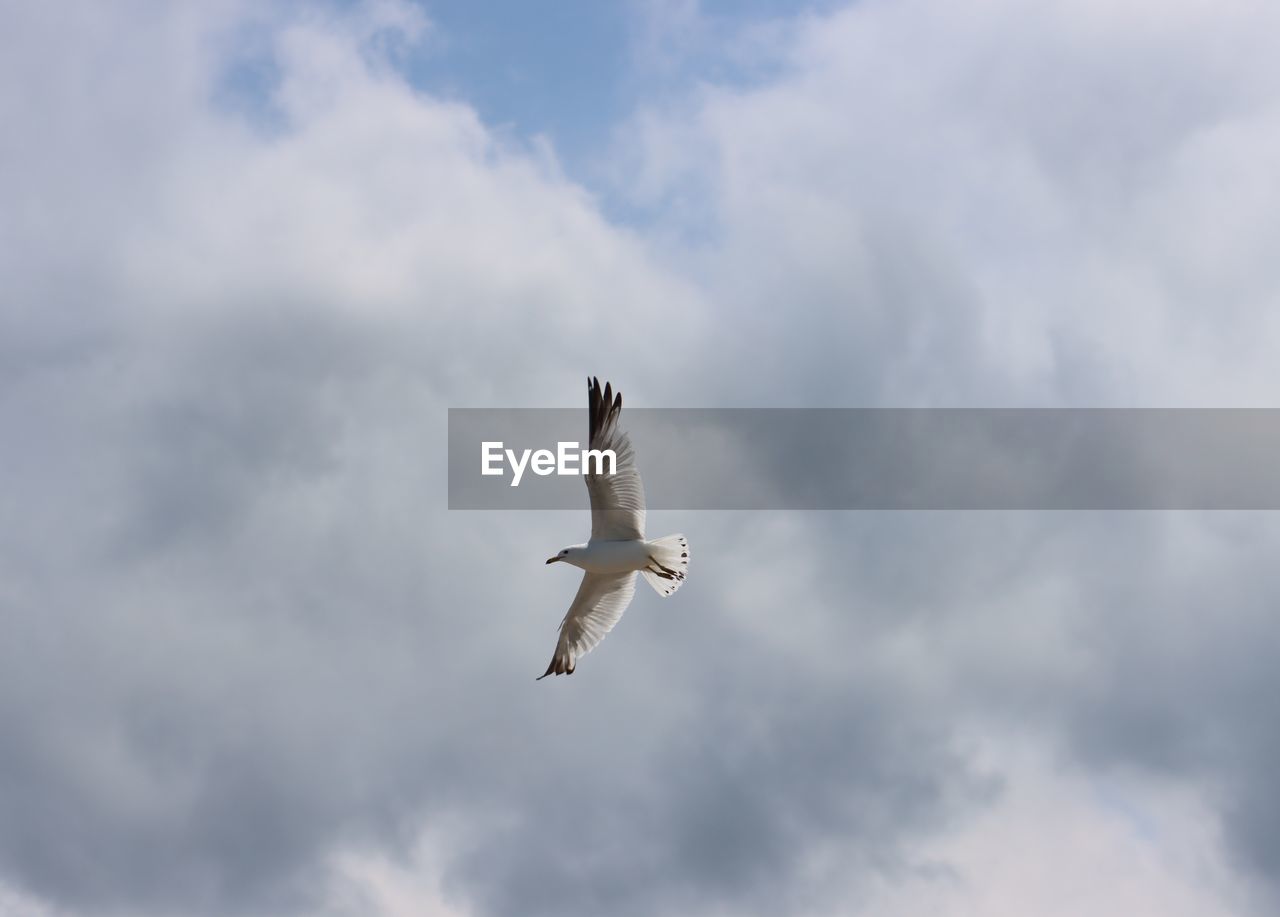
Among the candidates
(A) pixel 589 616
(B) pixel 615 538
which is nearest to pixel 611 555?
(B) pixel 615 538

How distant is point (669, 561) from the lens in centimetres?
3141

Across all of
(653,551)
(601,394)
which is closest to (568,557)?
(653,551)

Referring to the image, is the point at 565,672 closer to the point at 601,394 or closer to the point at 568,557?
the point at 568,557

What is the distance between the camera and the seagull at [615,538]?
30391mm

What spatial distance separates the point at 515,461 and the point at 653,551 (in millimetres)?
4291

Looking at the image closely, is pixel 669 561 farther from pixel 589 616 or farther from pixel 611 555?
pixel 589 616

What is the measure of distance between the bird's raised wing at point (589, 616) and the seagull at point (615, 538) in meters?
0.04

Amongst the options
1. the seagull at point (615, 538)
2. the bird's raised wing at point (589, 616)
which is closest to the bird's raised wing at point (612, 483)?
the seagull at point (615, 538)

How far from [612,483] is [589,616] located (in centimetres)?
520

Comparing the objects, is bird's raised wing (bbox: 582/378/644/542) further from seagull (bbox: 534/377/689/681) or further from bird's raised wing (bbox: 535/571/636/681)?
bird's raised wing (bbox: 535/571/636/681)

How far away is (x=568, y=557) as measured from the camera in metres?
31.5

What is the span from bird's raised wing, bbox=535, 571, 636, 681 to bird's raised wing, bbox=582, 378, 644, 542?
2260mm

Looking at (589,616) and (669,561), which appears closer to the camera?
(669,561)

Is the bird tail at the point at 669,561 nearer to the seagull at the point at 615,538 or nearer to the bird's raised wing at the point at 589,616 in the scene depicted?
the seagull at the point at 615,538
